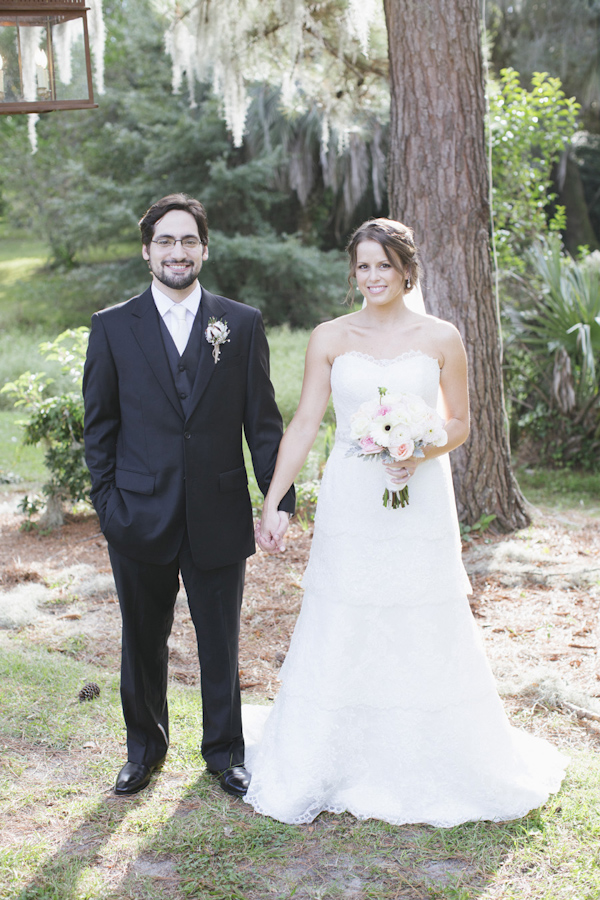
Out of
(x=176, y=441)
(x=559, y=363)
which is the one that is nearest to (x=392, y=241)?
(x=176, y=441)

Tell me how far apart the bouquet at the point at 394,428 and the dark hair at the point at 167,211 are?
0.88 m

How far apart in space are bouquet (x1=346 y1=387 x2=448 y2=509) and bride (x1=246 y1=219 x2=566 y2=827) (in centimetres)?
16

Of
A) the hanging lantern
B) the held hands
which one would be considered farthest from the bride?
the hanging lantern

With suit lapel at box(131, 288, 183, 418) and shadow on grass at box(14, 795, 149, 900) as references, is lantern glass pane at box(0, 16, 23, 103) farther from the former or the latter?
shadow on grass at box(14, 795, 149, 900)

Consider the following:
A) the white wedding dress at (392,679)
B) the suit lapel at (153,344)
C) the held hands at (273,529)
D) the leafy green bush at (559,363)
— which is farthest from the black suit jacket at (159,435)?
the leafy green bush at (559,363)

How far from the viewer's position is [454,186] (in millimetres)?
5637

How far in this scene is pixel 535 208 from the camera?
377 inches

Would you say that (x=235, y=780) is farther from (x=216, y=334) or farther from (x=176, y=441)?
(x=216, y=334)

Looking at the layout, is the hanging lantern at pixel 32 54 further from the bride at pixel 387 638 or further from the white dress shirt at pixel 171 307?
the bride at pixel 387 638

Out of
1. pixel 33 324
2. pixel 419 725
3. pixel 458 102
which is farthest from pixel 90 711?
pixel 33 324

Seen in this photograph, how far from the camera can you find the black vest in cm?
286

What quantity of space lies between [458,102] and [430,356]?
3.34 m

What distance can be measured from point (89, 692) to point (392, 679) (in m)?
1.63

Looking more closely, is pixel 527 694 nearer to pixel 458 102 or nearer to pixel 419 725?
pixel 419 725
